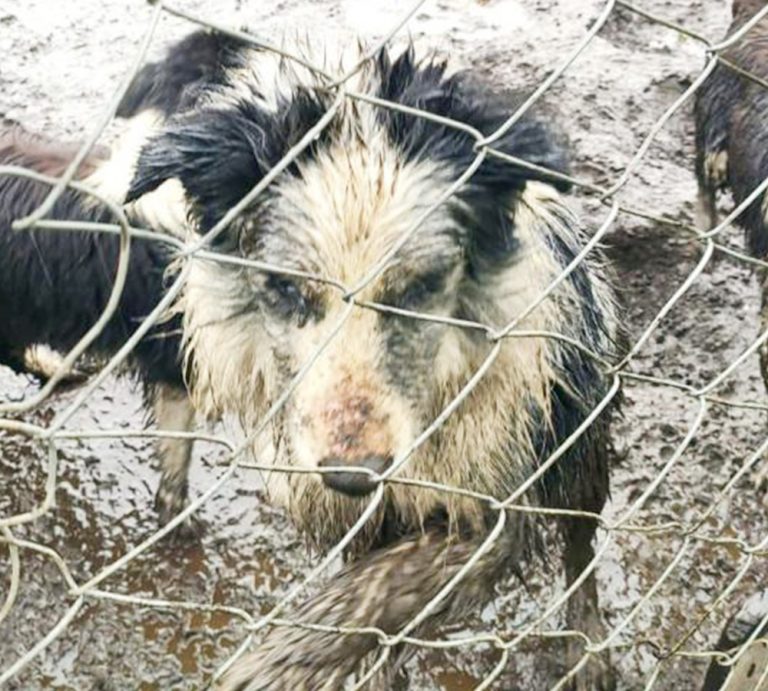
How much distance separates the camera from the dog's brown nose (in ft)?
7.38

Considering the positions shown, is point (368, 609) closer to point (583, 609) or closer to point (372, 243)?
point (372, 243)

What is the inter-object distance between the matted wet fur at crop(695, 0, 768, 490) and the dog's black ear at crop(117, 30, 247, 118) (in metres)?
1.75

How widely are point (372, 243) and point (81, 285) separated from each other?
1738 millimetres

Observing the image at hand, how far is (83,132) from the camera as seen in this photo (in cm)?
558

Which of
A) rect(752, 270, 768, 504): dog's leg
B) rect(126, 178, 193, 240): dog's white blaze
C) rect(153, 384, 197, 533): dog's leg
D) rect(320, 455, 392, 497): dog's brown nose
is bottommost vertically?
rect(153, 384, 197, 533): dog's leg

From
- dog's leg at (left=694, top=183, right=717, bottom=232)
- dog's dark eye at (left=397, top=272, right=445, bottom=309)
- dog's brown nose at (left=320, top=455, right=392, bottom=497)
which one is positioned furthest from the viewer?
dog's leg at (left=694, top=183, right=717, bottom=232)

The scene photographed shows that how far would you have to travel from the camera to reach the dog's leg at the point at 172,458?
4277 millimetres

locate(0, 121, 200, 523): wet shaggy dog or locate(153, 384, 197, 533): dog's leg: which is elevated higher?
locate(0, 121, 200, 523): wet shaggy dog

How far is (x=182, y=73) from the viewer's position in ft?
12.7

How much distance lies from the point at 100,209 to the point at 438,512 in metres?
1.46

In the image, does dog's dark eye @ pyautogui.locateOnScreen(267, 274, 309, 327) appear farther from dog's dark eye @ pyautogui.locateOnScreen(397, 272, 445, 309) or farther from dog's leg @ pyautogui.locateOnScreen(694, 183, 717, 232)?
dog's leg @ pyautogui.locateOnScreen(694, 183, 717, 232)

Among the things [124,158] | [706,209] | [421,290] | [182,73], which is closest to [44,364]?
[124,158]

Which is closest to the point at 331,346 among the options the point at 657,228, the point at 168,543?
the point at 168,543

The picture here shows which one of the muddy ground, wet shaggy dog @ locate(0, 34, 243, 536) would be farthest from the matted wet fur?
wet shaggy dog @ locate(0, 34, 243, 536)
